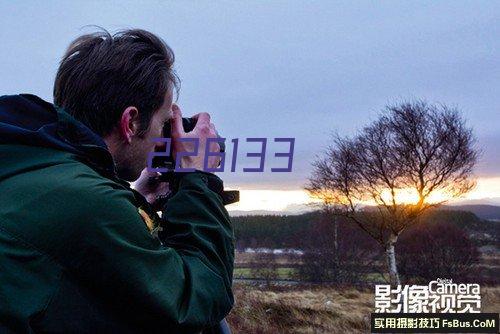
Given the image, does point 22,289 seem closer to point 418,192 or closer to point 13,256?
→ point 13,256

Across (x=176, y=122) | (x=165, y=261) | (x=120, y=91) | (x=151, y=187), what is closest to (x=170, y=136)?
(x=176, y=122)

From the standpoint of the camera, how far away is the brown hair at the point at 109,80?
116cm

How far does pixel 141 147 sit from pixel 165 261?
1.29ft

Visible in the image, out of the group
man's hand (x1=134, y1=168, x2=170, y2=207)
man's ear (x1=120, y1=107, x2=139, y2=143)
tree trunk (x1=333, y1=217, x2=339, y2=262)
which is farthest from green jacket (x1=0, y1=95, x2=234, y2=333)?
tree trunk (x1=333, y1=217, x2=339, y2=262)

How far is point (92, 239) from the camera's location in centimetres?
82

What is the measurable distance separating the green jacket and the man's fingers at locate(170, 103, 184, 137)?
28 centimetres

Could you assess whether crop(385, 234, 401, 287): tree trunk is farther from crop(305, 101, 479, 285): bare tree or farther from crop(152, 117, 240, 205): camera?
crop(152, 117, 240, 205): camera

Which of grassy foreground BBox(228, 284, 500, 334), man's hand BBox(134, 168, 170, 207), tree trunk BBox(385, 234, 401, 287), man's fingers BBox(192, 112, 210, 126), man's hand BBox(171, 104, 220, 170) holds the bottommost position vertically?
grassy foreground BBox(228, 284, 500, 334)

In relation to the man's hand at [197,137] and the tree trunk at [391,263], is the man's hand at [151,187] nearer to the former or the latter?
the man's hand at [197,137]

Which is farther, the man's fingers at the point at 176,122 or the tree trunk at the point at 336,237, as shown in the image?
the tree trunk at the point at 336,237

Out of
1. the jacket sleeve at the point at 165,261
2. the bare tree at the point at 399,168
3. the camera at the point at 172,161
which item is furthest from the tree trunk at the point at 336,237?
the jacket sleeve at the point at 165,261

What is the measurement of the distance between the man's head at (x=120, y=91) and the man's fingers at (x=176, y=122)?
25mm

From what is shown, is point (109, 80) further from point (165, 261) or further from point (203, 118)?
point (165, 261)

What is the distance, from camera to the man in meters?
0.81
